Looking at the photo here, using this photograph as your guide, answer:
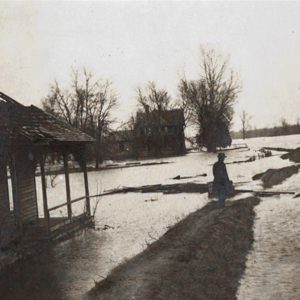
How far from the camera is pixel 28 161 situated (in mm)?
16266

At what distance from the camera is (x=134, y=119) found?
94.9 metres

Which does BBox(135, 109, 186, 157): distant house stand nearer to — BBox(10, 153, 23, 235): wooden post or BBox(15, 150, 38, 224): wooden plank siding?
BBox(15, 150, 38, 224): wooden plank siding

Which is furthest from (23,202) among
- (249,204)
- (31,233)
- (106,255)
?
(249,204)

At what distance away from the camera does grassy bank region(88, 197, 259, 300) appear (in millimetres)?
8469

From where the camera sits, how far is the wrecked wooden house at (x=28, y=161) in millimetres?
12906

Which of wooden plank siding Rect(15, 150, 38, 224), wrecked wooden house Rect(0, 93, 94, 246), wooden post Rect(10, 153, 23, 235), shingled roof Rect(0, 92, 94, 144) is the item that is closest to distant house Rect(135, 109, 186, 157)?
wooden plank siding Rect(15, 150, 38, 224)

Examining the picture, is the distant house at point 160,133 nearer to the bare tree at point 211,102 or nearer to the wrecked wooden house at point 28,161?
the bare tree at point 211,102

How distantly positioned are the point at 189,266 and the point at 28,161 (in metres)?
8.30

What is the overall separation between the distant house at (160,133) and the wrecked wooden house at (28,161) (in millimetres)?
66495

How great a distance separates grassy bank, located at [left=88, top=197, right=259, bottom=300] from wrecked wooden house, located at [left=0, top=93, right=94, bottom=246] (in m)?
3.77

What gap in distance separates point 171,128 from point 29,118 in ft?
248

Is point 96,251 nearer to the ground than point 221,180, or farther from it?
nearer to the ground

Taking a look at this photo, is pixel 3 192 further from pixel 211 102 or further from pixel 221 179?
pixel 211 102

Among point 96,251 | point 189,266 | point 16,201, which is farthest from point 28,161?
point 189,266
